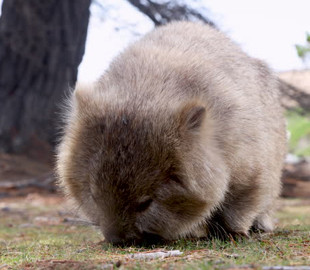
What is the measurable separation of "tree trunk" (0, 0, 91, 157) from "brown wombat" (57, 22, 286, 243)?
553 cm

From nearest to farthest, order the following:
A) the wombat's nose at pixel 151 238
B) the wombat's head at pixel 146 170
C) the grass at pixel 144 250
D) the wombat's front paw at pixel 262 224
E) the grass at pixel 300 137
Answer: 1. the grass at pixel 144 250
2. the wombat's head at pixel 146 170
3. the wombat's nose at pixel 151 238
4. the wombat's front paw at pixel 262 224
5. the grass at pixel 300 137

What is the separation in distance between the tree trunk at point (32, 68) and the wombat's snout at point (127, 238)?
20.6ft

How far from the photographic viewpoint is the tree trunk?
956cm

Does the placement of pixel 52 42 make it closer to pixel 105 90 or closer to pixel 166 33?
pixel 166 33

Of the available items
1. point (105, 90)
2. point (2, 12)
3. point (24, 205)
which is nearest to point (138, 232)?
point (105, 90)

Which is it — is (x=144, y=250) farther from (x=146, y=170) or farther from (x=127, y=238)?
(x=146, y=170)

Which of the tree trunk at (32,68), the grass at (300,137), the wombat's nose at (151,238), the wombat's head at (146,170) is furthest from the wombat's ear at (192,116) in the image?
the grass at (300,137)

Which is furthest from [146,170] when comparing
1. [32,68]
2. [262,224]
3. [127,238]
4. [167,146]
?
[32,68]

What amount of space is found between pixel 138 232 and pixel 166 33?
2011mm

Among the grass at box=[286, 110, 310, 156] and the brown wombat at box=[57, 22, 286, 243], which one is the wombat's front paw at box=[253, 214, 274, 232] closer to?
the brown wombat at box=[57, 22, 286, 243]

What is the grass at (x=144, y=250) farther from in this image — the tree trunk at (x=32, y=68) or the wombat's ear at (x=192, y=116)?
the tree trunk at (x=32, y=68)

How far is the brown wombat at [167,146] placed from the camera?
→ 341 cm

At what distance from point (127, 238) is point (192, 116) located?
88 centimetres

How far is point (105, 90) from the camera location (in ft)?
12.7
